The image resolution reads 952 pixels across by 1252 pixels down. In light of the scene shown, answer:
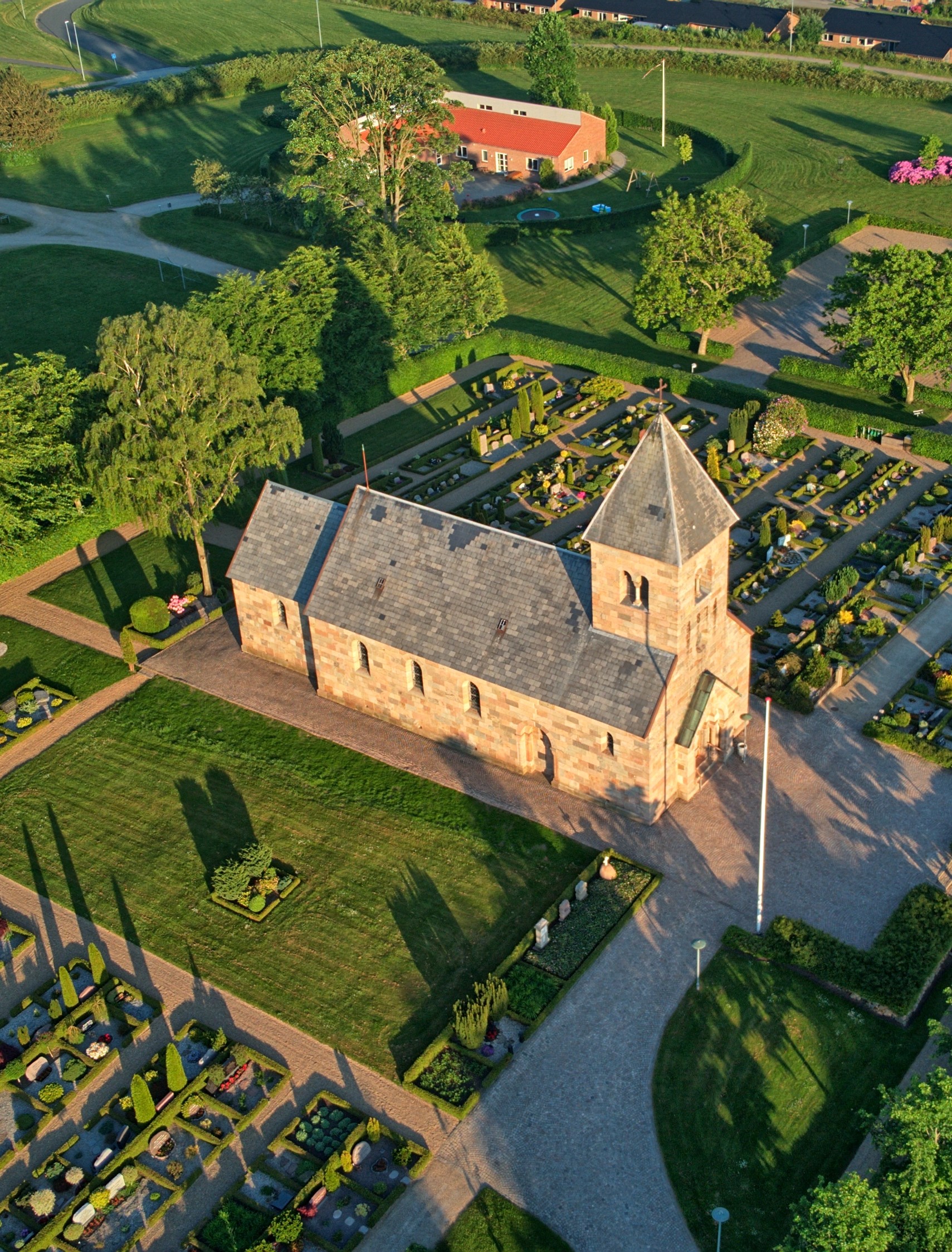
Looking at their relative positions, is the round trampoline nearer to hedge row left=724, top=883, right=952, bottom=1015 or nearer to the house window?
the house window

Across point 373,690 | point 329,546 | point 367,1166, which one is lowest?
point 367,1166

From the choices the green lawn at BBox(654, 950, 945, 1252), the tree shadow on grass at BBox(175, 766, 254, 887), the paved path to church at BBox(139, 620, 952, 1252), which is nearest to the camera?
the green lawn at BBox(654, 950, 945, 1252)

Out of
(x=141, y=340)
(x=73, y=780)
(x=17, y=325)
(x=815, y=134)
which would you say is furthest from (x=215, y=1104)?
(x=815, y=134)

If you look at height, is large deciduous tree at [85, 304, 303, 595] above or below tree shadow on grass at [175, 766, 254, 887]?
above

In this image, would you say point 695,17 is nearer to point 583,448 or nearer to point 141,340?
point 583,448

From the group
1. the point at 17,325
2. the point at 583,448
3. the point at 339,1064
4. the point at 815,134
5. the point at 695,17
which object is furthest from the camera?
the point at 695,17

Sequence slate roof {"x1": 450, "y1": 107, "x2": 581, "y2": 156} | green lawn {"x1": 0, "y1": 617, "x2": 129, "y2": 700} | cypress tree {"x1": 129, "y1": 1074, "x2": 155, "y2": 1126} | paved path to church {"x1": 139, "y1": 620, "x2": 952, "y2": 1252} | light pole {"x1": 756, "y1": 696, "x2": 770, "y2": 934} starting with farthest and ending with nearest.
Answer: slate roof {"x1": 450, "y1": 107, "x2": 581, "y2": 156} < green lawn {"x1": 0, "y1": 617, "x2": 129, "y2": 700} < light pole {"x1": 756, "y1": 696, "x2": 770, "y2": 934} < cypress tree {"x1": 129, "y1": 1074, "x2": 155, "y2": 1126} < paved path to church {"x1": 139, "y1": 620, "x2": 952, "y2": 1252}

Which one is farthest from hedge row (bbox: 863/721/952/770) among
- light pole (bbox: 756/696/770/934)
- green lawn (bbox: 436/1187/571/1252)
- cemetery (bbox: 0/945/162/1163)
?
cemetery (bbox: 0/945/162/1163)

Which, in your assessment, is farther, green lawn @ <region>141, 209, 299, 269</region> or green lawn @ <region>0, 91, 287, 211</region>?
green lawn @ <region>0, 91, 287, 211</region>
